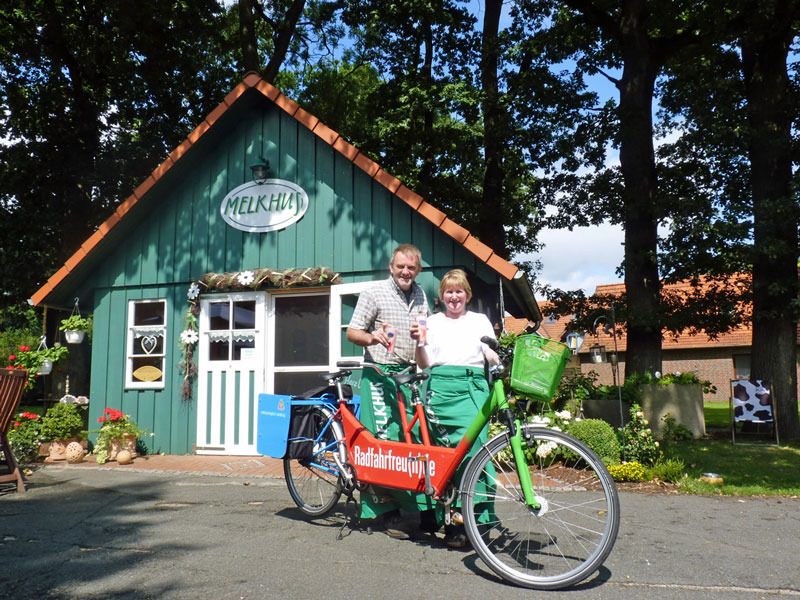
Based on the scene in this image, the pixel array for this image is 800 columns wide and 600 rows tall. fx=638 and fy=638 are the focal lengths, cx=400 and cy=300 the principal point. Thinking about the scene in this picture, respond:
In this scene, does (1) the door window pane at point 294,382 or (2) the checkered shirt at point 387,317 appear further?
(1) the door window pane at point 294,382

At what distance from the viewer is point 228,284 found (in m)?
8.66

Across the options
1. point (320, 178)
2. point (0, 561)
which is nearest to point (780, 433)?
point (320, 178)

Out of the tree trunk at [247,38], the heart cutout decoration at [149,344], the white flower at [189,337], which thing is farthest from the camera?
the tree trunk at [247,38]

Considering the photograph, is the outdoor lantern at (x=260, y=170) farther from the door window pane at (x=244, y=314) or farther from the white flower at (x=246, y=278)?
the door window pane at (x=244, y=314)

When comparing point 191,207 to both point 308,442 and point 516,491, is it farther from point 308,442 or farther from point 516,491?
point 516,491

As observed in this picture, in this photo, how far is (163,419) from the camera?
28.8 ft

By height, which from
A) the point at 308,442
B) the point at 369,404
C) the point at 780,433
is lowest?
the point at 780,433

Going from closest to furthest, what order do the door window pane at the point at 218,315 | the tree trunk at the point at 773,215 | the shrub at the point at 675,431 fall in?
1. the door window pane at the point at 218,315
2. the tree trunk at the point at 773,215
3. the shrub at the point at 675,431

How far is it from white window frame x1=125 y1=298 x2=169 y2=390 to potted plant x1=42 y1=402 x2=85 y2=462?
83cm

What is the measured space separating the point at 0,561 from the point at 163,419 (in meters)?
5.24

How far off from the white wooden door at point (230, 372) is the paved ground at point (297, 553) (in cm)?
259

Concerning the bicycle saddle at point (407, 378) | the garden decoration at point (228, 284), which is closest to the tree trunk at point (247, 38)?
the garden decoration at point (228, 284)

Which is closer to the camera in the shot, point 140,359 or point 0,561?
point 0,561

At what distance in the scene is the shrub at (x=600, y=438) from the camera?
6.87m
